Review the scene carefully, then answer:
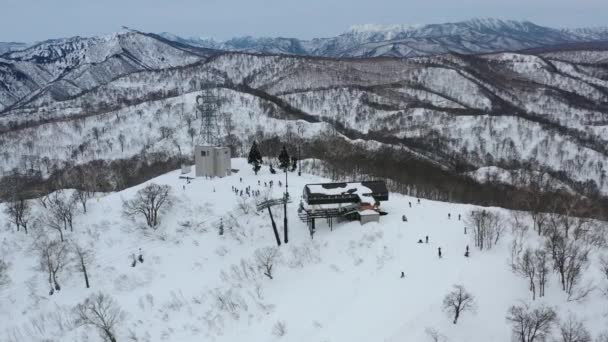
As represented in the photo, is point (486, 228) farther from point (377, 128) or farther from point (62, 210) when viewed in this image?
point (377, 128)

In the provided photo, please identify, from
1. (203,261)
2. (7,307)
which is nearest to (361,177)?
(203,261)

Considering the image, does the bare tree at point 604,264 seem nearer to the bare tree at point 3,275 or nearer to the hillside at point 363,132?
the hillside at point 363,132

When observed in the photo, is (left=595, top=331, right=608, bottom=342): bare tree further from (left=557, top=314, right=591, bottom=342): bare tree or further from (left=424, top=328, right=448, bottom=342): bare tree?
(left=424, top=328, right=448, bottom=342): bare tree

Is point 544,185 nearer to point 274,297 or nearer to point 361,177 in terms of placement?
point 361,177

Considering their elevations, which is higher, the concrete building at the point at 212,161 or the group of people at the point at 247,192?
the concrete building at the point at 212,161

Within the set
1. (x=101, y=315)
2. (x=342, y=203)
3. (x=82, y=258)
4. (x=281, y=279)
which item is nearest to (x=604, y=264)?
(x=342, y=203)

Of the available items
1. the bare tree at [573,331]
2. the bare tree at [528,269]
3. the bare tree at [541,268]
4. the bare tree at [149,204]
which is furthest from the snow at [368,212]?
the bare tree at [149,204]
